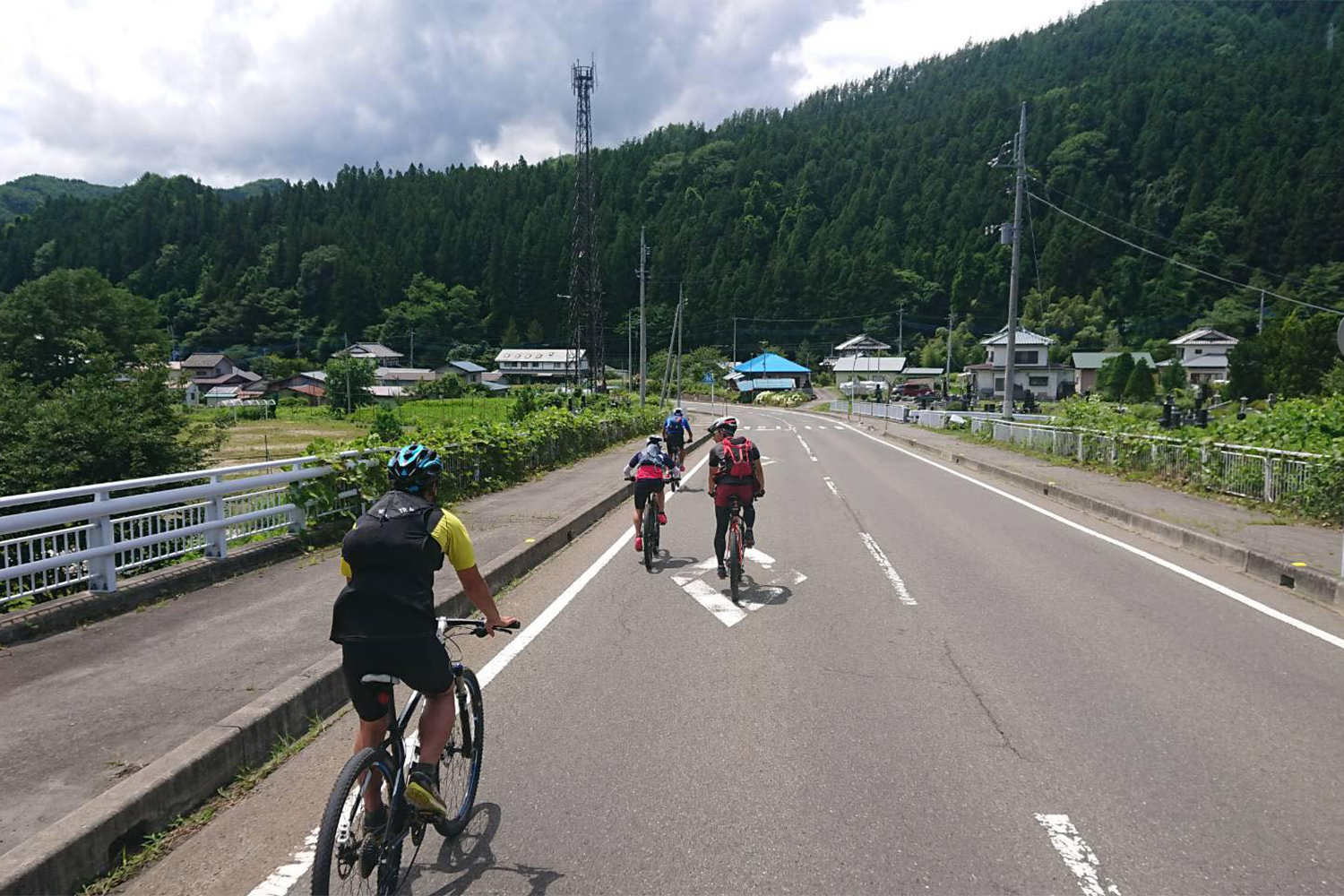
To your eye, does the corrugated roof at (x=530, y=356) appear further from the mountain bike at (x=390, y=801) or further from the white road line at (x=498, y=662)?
the mountain bike at (x=390, y=801)

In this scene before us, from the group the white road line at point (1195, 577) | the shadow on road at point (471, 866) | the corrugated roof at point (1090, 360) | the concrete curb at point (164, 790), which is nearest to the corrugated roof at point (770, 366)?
the corrugated roof at point (1090, 360)

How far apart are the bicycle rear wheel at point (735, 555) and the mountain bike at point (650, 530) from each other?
4.85 feet

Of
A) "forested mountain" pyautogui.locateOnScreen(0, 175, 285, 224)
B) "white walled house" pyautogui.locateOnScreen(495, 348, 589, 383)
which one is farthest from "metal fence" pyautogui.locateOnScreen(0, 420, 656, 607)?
"forested mountain" pyautogui.locateOnScreen(0, 175, 285, 224)

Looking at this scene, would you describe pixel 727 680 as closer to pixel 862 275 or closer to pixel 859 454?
pixel 859 454

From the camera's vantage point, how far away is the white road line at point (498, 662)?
2.90 m

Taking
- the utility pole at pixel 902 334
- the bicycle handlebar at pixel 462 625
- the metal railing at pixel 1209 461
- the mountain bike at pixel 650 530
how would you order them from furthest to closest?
the utility pole at pixel 902 334, the metal railing at pixel 1209 461, the mountain bike at pixel 650 530, the bicycle handlebar at pixel 462 625

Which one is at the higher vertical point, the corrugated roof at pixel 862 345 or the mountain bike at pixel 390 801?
the corrugated roof at pixel 862 345

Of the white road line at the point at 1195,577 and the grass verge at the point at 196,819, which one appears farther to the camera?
the white road line at the point at 1195,577

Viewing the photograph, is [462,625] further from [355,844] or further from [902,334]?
[902,334]

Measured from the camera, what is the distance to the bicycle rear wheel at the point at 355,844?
8.14ft

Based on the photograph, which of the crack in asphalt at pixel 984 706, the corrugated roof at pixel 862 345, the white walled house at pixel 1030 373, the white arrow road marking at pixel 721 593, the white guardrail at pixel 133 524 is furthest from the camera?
the corrugated roof at pixel 862 345

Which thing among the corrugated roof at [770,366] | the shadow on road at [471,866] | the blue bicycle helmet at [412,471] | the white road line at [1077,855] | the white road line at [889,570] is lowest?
the white road line at [889,570]

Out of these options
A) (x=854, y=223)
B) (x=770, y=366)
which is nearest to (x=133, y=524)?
(x=770, y=366)

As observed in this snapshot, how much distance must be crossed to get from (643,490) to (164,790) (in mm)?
5689
